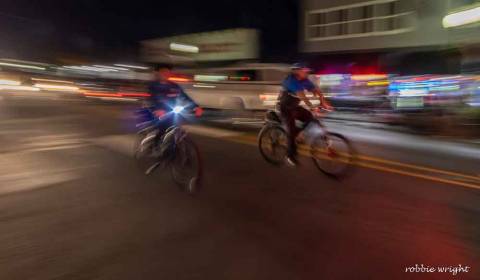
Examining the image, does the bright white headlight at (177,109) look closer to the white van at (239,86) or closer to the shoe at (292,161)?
the shoe at (292,161)

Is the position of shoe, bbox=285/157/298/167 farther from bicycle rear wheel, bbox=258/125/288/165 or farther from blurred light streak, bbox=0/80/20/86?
blurred light streak, bbox=0/80/20/86

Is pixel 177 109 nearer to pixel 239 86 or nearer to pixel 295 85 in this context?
pixel 295 85

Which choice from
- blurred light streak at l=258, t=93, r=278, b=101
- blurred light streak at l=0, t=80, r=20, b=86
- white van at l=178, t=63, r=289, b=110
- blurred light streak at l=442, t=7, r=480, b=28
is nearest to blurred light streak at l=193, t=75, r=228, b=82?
white van at l=178, t=63, r=289, b=110

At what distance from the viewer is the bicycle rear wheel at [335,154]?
765 centimetres

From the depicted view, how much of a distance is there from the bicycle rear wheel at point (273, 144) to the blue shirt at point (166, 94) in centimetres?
192

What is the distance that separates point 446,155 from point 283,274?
282 inches

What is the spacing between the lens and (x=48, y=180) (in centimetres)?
770

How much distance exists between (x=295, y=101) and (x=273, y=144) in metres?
1.03

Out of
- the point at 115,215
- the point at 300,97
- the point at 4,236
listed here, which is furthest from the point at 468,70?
the point at 4,236

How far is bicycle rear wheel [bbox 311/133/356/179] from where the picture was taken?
25.1ft

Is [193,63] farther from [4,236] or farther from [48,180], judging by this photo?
[4,236]

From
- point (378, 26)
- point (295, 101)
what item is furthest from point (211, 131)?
Answer: point (378, 26)

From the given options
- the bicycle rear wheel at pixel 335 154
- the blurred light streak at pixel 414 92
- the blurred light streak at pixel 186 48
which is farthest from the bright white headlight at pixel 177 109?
the blurred light streak at pixel 186 48

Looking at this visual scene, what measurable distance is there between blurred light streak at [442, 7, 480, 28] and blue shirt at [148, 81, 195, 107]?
11.4 meters
